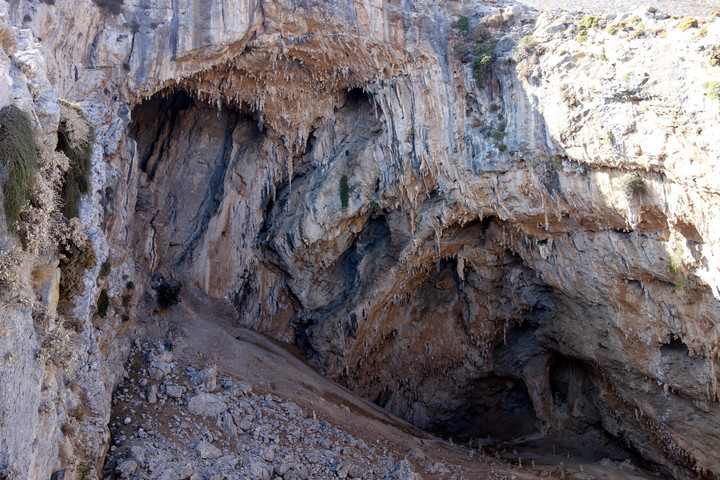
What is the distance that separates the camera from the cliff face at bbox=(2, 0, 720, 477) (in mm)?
18297

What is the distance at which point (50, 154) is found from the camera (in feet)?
38.7

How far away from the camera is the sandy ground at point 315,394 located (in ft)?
60.9

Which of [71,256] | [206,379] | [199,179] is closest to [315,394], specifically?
[206,379]

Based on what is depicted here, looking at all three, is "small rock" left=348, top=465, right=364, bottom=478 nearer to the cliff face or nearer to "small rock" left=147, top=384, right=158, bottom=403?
"small rock" left=147, top=384, right=158, bottom=403

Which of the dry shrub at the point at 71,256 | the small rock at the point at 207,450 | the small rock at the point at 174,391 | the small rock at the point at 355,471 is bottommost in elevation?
the small rock at the point at 355,471

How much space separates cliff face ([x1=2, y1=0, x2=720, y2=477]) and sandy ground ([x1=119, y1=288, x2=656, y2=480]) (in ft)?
6.02

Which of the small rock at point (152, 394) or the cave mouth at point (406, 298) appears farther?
the cave mouth at point (406, 298)

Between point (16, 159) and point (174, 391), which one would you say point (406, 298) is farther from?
point (16, 159)

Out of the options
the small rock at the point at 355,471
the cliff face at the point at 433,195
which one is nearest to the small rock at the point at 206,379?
the cliff face at the point at 433,195

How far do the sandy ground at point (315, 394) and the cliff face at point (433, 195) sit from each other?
1836 mm

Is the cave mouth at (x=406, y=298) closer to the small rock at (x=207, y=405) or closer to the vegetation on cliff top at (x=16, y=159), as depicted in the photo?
the small rock at (x=207, y=405)

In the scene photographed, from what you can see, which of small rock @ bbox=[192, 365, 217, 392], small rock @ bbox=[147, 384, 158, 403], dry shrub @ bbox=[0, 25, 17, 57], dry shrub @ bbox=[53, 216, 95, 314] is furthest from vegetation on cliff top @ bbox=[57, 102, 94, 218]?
small rock @ bbox=[192, 365, 217, 392]

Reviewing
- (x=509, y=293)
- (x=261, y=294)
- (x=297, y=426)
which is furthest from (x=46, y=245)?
(x=509, y=293)

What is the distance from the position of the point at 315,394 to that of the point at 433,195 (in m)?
9.51
